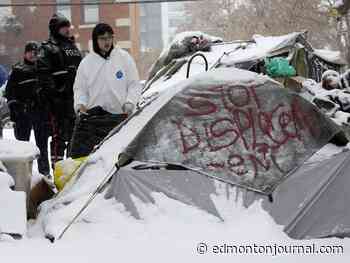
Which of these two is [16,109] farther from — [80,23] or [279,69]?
[80,23]

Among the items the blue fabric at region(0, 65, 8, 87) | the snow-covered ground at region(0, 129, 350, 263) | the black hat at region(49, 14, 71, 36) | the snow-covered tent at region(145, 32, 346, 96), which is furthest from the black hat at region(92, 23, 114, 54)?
the snow-covered tent at region(145, 32, 346, 96)

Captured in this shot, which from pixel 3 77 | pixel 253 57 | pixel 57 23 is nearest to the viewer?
pixel 57 23

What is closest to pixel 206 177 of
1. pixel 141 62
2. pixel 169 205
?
pixel 169 205

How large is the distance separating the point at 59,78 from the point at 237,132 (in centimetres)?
346

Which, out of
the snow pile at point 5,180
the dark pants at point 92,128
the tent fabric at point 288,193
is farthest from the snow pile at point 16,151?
the dark pants at point 92,128

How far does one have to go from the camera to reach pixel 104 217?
468 centimetres

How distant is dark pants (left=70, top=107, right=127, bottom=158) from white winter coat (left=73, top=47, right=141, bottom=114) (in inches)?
2.3

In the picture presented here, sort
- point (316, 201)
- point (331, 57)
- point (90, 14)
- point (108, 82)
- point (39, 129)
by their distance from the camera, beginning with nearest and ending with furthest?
point (316, 201), point (108, 82), point (39, 129), point (331, 57), point (90, 14)

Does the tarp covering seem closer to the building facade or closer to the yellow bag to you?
the yellow bag

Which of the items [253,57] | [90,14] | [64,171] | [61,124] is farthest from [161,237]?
[90,14]

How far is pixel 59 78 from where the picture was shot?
315 inches

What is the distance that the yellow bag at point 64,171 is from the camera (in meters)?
5.95

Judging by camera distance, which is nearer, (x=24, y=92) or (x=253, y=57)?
(x=24, y=92)

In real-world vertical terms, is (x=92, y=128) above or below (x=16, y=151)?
below
